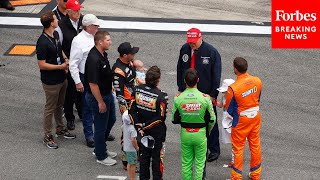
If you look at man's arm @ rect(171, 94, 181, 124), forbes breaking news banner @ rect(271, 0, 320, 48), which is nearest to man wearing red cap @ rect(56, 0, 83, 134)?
man's arm @ rect(171, 94, 181, 124)

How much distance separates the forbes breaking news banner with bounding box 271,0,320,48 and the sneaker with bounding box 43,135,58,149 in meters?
5.76

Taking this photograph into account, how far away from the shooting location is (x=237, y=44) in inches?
609

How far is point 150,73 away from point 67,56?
8.79 feet

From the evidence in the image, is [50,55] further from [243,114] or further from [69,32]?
[243,114]

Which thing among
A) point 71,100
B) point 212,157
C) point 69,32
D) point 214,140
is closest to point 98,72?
point 69,32

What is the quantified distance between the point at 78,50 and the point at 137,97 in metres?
1.90

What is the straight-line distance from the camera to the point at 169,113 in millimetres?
12609

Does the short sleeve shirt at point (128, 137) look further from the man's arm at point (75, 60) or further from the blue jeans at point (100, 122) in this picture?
the man's arm at point (75, 60)

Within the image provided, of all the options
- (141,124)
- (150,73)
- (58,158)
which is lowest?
(58,158)

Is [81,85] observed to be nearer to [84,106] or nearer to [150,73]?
[84,106]

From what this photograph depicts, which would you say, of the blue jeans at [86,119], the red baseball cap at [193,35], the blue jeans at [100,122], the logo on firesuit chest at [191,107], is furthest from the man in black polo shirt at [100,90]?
the logo on firesuit chest at [191,107]

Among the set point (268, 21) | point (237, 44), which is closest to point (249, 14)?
point (268, 21)

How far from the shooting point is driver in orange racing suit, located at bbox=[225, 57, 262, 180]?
10.0 meters

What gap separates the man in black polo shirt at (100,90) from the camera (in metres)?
10.5
